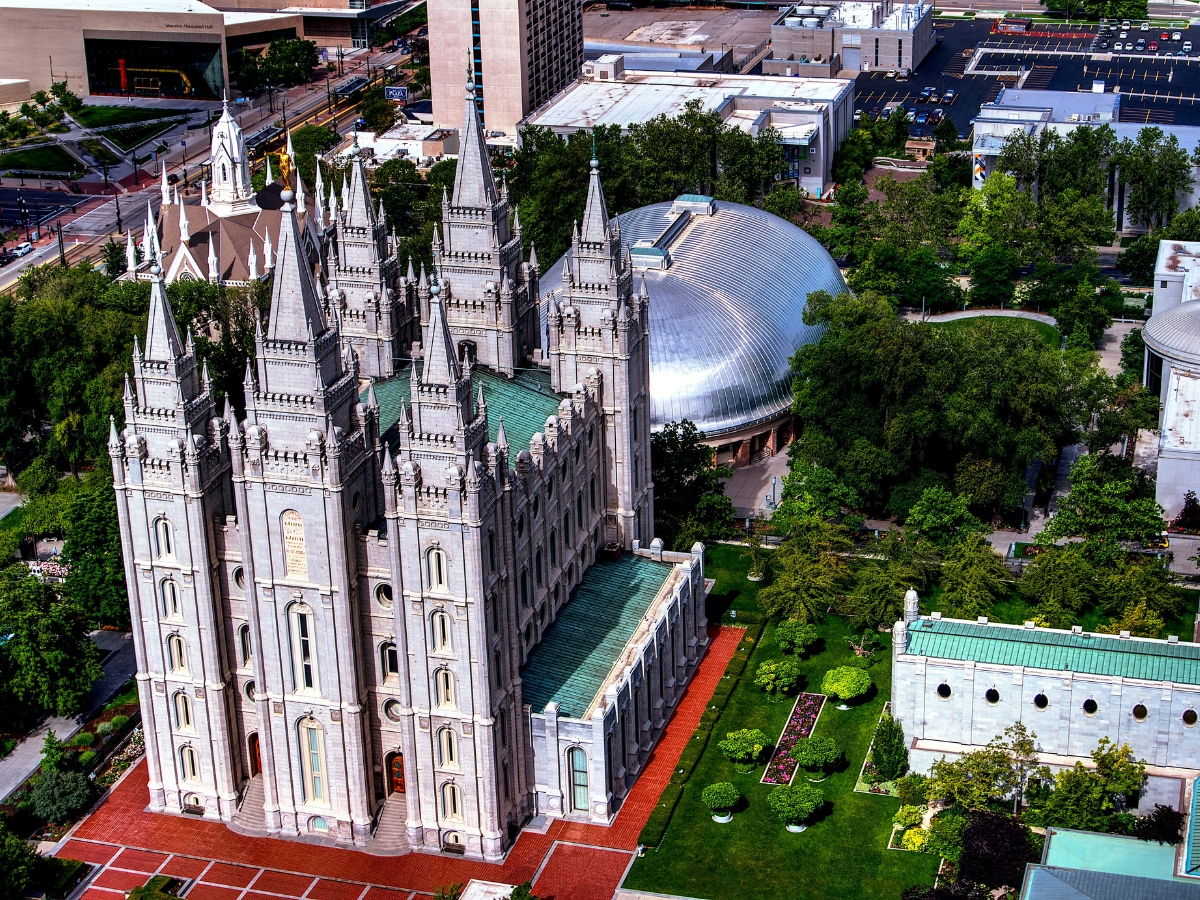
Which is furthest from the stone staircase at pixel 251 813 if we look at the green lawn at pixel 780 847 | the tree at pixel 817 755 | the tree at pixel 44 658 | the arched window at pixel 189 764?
the tree at pixel 817 755

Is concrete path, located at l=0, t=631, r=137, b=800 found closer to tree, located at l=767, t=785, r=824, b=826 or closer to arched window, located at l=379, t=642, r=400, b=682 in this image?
arched window, located at l=379, t=642, r=400, b=682

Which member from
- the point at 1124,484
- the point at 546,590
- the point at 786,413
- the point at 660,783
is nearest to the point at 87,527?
the point at 546,590

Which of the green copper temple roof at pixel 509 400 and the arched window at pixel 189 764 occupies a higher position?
the green copper temple roof at pixel 509 400

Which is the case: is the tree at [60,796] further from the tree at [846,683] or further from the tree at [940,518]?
the tree at [940,518]

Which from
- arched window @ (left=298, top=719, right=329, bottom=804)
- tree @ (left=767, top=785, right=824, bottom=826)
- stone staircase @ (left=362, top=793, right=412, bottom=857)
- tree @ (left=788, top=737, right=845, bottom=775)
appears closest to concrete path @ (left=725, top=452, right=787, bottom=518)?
tree @ (left=788, top=737, right=845, bottom=775)

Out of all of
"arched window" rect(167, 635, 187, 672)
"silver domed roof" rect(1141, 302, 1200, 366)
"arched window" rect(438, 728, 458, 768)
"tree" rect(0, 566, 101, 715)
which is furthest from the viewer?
"silver domed roof" rect(1141, 302, 1200, 366)
